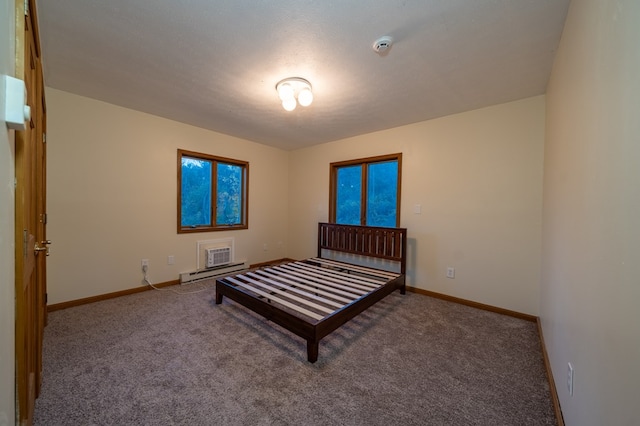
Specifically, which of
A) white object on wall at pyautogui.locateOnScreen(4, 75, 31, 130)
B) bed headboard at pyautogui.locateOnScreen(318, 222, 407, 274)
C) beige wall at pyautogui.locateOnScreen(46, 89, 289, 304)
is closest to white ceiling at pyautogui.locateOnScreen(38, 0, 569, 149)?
beige wall at pyautogui.locateOnScreen(46, 89, 289, 304)

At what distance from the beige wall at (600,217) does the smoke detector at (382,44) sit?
0.96 meters

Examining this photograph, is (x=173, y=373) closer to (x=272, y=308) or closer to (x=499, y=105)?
(x=272, y=308)

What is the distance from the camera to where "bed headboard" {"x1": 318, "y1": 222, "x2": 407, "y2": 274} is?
316 cm

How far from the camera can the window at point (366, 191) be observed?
3477 mm

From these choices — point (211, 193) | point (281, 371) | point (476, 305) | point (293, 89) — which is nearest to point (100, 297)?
point (211, 193)

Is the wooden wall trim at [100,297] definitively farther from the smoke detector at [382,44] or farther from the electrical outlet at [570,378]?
the electrical outlet at [570,378]

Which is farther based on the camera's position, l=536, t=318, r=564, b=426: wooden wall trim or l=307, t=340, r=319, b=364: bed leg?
l=307, t=340, r=319, b=364: bed leg

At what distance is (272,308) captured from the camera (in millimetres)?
2008

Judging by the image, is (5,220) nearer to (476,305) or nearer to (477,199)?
(477,199)

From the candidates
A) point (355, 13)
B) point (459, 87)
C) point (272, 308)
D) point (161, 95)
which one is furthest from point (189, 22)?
point (459, 87)

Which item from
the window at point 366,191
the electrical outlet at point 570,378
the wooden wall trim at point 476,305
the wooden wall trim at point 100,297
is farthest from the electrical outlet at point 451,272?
the wooden wall trim at point 100,297

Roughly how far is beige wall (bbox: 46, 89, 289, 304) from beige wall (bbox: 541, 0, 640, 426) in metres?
3.91

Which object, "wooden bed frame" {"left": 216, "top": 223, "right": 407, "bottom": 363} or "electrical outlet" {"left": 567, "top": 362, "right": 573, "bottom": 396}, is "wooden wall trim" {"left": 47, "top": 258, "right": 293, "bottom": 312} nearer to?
"wooden bed frame" {"left": 216, "top": 223, "right": 407, "bottom": 363}

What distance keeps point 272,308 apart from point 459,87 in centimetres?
270
